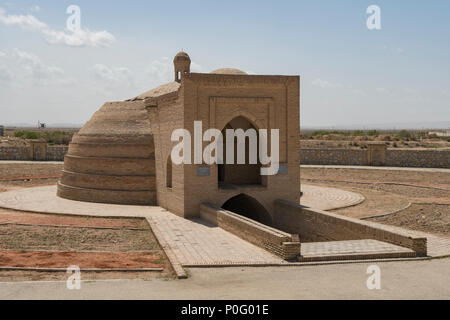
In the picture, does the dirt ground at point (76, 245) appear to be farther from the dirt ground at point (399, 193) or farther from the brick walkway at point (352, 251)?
the dirt ground at point (399, 193)

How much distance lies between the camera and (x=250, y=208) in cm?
1856

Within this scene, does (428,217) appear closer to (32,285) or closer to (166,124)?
(166,124)

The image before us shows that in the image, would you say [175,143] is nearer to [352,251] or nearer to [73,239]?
[73,239]

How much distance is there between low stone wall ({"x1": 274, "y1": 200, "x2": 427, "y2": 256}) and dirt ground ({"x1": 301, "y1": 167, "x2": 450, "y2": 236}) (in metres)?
2.45

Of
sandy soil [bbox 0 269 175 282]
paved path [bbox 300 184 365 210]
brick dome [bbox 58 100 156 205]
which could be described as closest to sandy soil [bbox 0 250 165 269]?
sandy soil [bbox 0 269 175 282]

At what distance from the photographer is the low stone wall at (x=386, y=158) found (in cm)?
3391

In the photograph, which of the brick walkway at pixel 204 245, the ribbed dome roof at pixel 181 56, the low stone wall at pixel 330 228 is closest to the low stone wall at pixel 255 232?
the brick walkway at pixel 204 245

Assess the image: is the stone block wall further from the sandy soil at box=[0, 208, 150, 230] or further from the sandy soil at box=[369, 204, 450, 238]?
the sandy soil at box=[369, 204, 450, 238]

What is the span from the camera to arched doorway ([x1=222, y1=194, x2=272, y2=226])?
17.6 metres

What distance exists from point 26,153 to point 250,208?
24725 mm

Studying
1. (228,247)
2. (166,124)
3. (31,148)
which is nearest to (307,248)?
(228,247)

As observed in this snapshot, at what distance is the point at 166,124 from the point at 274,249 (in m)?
8.59

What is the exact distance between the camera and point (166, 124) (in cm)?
1847

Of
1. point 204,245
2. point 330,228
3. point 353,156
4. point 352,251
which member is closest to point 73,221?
point 204,245
